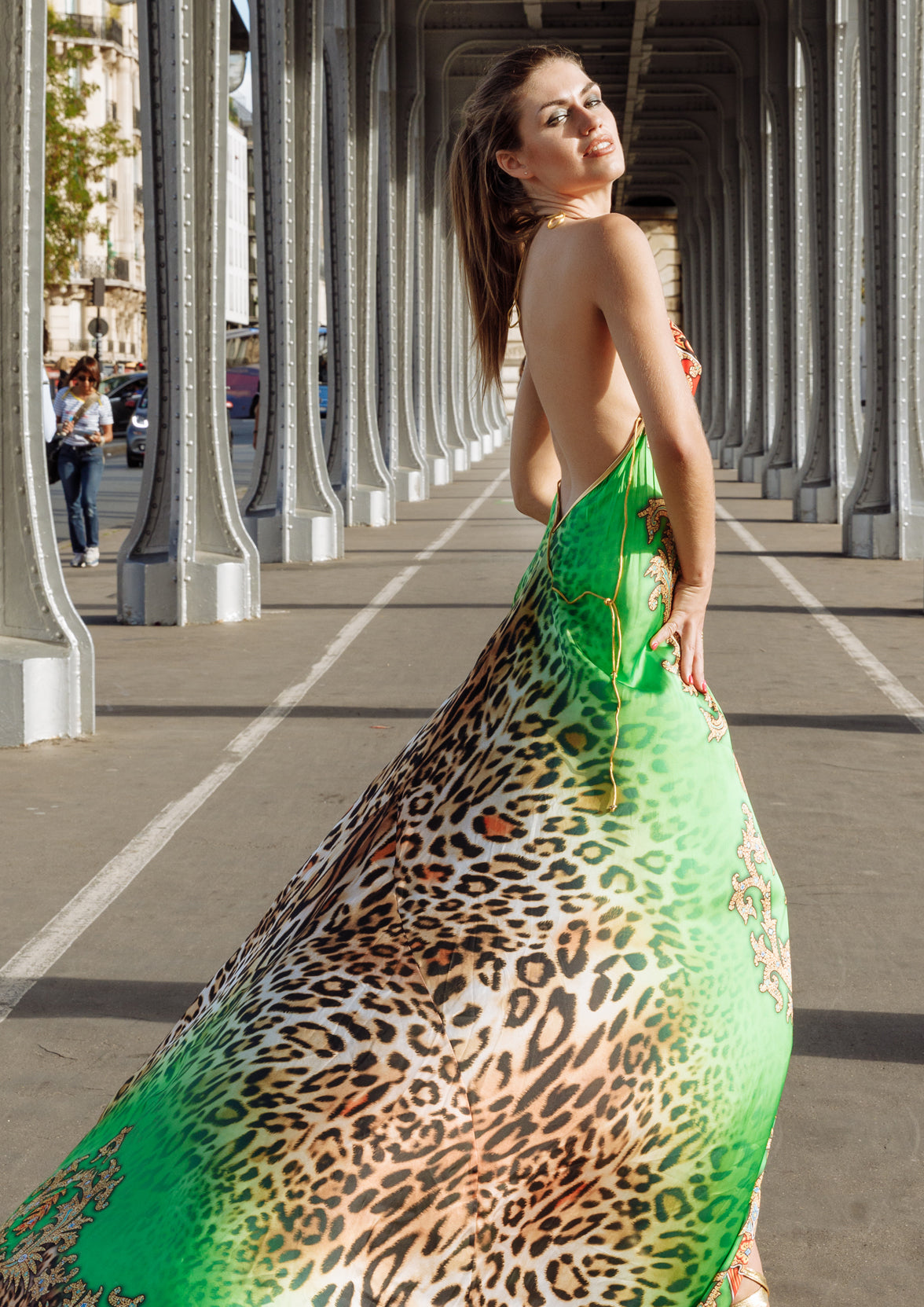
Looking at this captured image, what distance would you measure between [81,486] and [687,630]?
576 inches

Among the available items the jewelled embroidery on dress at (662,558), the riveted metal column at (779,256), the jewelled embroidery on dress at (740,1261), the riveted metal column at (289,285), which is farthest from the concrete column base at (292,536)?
the jewelled embroidery on dress at (662,558)

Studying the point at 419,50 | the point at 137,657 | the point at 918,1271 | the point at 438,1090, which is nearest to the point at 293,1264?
the point at 438,1090

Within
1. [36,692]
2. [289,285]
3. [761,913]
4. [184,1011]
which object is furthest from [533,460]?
[289,285]

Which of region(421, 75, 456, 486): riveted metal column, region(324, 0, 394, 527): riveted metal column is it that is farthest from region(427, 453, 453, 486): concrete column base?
region(324, 0, 394, 527): riveted metal column

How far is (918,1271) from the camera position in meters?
3.11

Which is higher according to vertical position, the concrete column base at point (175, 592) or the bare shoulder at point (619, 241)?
the bare shoulder at point (619, 241)

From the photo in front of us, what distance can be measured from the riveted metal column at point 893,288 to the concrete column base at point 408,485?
10775 mm

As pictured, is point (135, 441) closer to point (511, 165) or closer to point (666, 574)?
point (511, 165)

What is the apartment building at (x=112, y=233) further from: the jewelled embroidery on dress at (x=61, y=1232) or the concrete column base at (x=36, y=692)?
the jewelled embroidery on dress at (x=61, y=1232)

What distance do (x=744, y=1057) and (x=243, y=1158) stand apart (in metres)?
0.74

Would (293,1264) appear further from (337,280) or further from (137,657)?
(337,280)

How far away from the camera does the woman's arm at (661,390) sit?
2412 millimetres

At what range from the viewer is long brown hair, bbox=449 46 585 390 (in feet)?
8.87

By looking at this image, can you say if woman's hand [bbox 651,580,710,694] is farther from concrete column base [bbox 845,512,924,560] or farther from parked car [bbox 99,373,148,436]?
parked car [bbox 99,373,148,436]
